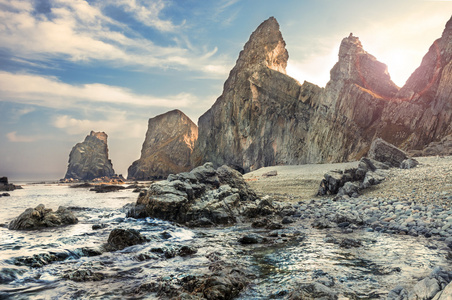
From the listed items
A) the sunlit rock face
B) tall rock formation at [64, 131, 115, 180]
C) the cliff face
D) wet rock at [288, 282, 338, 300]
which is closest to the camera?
wet rock at [288, 282, 338, 300]

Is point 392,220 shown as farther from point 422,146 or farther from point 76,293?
point 422,146

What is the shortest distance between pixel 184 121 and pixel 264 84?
96192 mm

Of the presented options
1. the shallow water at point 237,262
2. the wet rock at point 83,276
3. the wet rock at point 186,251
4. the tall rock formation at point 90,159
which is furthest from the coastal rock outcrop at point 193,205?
the tall rock formation at point 90,159

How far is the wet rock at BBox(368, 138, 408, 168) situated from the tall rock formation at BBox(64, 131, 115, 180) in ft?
500

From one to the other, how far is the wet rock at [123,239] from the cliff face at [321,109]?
39.0 m

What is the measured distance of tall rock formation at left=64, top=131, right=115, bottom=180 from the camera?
149 m

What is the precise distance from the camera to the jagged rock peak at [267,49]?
7447 centimetres

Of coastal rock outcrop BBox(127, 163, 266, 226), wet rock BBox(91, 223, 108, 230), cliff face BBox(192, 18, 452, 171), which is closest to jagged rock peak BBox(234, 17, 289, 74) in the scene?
cliff face BBox(192, 18, 452, 171)

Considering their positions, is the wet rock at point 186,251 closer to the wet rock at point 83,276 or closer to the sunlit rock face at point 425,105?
the wet rock at point 83,276

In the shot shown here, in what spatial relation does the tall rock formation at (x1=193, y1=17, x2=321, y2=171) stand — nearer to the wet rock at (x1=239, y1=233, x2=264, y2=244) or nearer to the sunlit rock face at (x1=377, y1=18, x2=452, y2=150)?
the sunlit rock face at (x1=377, y1=18, x2=452, y2=150)

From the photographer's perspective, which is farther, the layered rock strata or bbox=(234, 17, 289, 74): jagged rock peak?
bbox=(234, 17, 289, 74): jagged rock peak

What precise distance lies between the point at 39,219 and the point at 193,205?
A: 25.5 ft

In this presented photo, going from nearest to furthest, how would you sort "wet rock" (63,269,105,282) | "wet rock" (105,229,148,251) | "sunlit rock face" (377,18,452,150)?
"wet rock" (63,269,105,282), "wet rock" (105,229,148,251), "sunlit rock face" (377,18,452,150)

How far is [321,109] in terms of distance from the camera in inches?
2072
